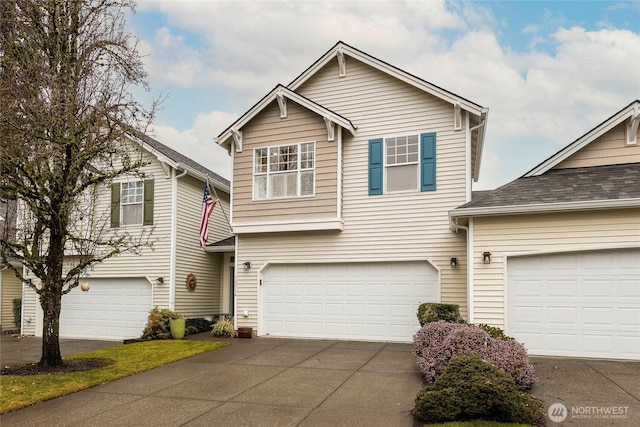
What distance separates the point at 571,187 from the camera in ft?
36.1

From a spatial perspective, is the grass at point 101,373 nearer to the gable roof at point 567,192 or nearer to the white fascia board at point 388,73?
the gable roof at point 567,192

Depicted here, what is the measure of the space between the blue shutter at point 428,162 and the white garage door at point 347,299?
217 centimetres

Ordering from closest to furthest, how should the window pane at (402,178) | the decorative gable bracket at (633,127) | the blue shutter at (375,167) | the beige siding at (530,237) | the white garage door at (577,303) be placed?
the white garage door at (577,303) < the beige siding at (530,237) < the decorative gable bracket at (633,127) < the window pane at (402,178) < the blue shutter at (375,167)

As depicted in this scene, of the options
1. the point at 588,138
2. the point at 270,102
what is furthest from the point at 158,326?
the point at 588,138

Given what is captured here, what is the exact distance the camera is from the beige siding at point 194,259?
16422mm

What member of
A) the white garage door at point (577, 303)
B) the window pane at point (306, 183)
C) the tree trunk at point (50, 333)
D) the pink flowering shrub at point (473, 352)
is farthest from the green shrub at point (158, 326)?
the white garage door at point (577, 303)

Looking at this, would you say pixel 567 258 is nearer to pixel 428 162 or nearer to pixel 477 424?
pixel 428 162

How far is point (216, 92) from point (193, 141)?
637 cm

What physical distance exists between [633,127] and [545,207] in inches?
131

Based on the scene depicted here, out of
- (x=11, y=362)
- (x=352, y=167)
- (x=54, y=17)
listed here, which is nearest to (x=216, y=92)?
(x=352, y=167)

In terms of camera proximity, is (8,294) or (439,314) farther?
(8,294)

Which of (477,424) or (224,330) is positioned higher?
(477,424)

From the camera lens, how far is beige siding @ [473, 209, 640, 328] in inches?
403

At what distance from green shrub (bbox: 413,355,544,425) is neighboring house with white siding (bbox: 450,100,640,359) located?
455 cm
